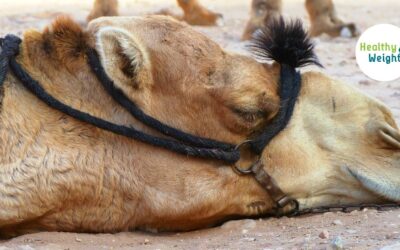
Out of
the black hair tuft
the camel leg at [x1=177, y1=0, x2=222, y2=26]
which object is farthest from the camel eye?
the camel leg at [x1=177, y1=0, x2=222, y2=26]

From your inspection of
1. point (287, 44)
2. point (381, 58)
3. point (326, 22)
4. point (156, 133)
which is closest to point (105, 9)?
point (326, 22)

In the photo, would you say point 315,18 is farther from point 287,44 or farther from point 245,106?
point 245,106

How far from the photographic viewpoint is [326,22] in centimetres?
877

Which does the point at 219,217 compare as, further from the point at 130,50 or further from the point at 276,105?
the point at 130,50

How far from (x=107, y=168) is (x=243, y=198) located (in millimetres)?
546

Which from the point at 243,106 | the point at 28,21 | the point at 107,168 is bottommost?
the point at 28,21

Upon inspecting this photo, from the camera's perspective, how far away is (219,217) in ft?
12.1

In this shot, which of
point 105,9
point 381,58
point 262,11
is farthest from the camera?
point 105,9

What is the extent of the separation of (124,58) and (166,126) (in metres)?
0.30

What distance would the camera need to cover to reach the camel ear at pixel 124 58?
11.4 feet

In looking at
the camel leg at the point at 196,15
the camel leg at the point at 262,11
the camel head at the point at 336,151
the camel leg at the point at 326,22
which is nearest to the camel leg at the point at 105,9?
the camel leg at the point at 196,15

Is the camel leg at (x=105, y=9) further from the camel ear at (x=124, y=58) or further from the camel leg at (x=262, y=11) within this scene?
the camel ear at (x=124, y=58)

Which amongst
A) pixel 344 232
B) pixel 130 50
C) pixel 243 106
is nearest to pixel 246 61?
pixel 243 106

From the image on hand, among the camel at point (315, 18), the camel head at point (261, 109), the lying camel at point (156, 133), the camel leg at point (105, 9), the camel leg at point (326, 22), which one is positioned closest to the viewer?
the lying camel at point (156, 133)
